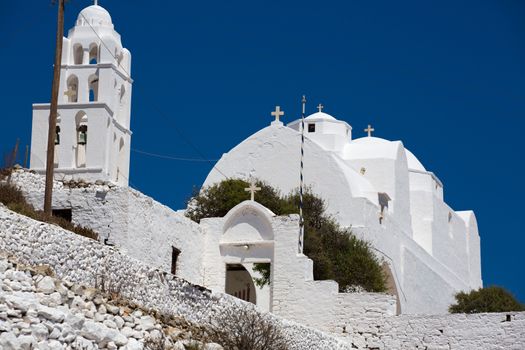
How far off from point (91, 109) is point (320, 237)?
27.0 feet

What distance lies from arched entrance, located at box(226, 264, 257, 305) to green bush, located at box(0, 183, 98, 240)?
7.07m

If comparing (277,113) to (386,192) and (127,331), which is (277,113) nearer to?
(386,192)

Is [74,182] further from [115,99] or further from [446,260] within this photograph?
[446,260]

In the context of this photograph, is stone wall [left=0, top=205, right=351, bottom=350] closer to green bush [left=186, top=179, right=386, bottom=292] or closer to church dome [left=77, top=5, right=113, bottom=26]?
green bush [left=186, top=179, right=386, bottom=292]

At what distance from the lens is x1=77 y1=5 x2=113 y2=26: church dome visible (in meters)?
30.1

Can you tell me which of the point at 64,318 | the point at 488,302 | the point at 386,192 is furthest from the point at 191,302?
the point at 386,192

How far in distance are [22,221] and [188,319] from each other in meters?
4.13

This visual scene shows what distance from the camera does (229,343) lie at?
2056 cm

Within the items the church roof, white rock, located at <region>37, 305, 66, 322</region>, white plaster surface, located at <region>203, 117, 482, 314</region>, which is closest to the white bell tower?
white plaster surface, located at <region>203, 117, 482, 314</region>

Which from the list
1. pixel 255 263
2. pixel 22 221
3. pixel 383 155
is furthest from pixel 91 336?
pixel 383 155

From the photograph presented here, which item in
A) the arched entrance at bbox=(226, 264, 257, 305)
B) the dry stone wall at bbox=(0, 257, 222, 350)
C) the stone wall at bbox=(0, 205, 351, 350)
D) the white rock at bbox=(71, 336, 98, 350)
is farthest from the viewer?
the arched entrance at bbox=(226, 264, 257, 305)

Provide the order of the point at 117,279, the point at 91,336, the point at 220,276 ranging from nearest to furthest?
1. the point at 91,336
2. the point at 117,279
3. the point at 220,276

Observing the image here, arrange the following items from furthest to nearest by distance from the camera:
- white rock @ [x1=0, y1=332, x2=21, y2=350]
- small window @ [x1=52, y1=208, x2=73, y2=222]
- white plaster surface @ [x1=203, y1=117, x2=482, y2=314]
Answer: white plaster surface @ [x1=203, y1=117, x2=482, y2=314] < small window @ [x1=52, y1=208, x2=73, y2=222] < white rock @ [x1=0, y1=332, x2=21, y2=350]

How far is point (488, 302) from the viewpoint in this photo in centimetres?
3850
